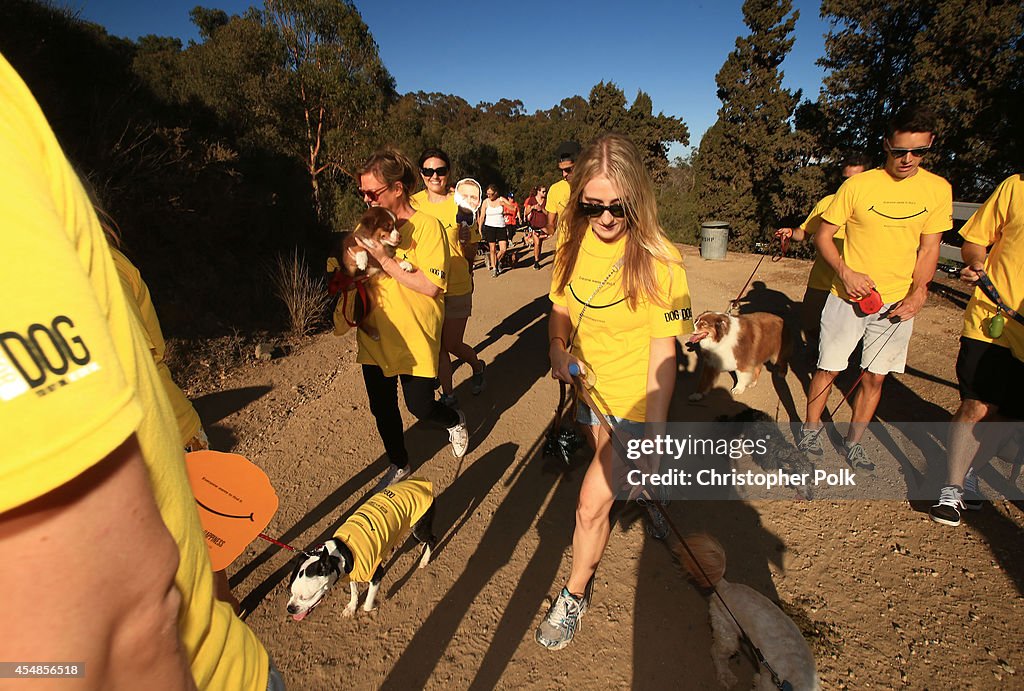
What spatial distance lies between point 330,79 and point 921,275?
19404mm

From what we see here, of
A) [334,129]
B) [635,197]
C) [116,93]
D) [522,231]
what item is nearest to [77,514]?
[635,197]

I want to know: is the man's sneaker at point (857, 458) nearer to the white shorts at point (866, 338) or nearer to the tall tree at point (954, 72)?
the white shorts at point (866, 338)

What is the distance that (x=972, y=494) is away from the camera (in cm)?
336

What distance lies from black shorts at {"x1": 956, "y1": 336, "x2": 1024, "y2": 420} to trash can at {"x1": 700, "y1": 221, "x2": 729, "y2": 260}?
9.69m

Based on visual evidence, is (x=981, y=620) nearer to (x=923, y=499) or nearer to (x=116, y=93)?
(x=923, y=499)

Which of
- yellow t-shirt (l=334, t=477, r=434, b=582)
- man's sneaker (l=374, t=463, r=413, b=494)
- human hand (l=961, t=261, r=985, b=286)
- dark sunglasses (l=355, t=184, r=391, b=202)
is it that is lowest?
man's sneaker (l=374, t=463, r=413, b=494)

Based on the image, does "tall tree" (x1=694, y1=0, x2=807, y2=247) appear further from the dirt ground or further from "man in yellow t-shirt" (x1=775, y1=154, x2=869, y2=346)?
the dirt ground

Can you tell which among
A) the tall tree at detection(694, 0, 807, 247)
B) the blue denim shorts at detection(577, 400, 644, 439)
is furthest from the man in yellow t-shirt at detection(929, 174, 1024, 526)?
the tall tree at detection(694, 0, 807, 247)

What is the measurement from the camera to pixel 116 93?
9.92 meters

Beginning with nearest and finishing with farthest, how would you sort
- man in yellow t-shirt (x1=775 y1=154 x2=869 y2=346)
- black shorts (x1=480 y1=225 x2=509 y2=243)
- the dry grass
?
1. man in yellow t-shirt (x1=775 y1=154 x2=869 y2=346)
2. the dry grass
3. black shorts (x1=480 y1=225 x2=509 y2=243)

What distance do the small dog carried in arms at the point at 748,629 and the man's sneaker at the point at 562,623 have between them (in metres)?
0.70

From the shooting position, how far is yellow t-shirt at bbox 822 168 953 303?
3207mm

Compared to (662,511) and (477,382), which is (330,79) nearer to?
(477,382)

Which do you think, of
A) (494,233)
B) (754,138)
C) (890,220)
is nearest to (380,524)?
(890,220)
